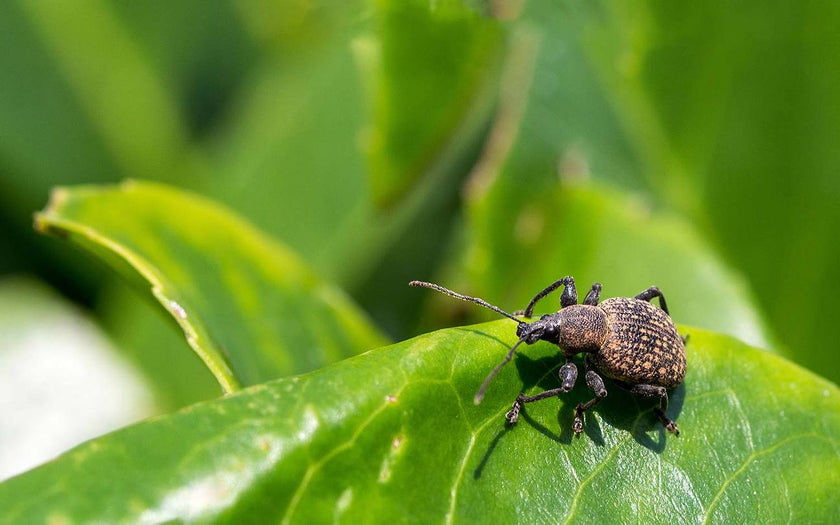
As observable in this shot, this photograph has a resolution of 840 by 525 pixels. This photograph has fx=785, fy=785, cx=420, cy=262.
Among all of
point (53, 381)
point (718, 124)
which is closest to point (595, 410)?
point (718, 124)

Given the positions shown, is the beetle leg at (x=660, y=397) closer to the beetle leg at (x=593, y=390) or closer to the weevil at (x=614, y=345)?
the weevil at (x=614, y=345)

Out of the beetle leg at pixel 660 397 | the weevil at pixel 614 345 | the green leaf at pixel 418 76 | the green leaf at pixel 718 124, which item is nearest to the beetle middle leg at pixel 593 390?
the weevil at pixel 614 345

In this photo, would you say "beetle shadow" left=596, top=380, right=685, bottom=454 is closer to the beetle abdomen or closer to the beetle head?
the beetle abdomen

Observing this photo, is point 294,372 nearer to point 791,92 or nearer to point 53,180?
point 791,92

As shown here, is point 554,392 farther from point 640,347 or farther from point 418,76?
point 418,76

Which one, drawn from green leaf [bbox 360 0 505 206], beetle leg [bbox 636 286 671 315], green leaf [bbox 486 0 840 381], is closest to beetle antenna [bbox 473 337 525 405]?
beetle leg [bbox 636 286 671 315]
